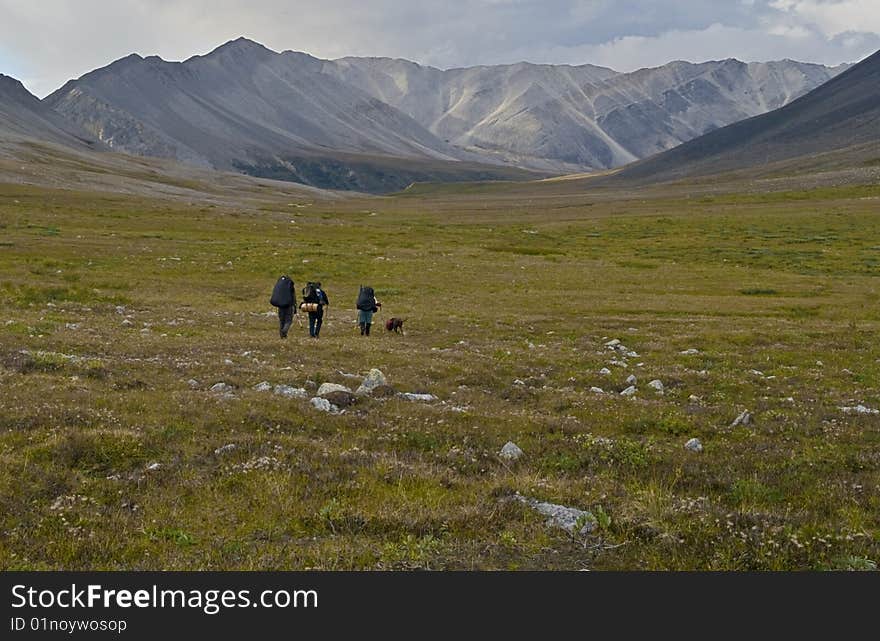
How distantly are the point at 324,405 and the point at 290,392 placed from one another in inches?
57.7

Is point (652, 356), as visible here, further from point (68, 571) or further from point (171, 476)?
point (68, 571)

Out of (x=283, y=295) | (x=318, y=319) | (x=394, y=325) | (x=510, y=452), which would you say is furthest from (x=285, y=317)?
(x=510, y=452)

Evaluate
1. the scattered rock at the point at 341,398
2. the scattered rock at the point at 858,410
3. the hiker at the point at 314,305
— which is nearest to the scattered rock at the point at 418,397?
the scattered rock at the point at 341,398

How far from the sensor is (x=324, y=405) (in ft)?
44.8

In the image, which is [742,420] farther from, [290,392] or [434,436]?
[290,392]

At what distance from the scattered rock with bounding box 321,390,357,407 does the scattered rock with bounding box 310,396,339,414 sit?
11.4 inches

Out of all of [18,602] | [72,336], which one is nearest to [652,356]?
[72,336]

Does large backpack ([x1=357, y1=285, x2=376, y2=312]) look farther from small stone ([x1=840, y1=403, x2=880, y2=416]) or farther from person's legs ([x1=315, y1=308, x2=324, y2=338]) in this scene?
small stone ([x1=840, y1=403, x2=880, y2=416])

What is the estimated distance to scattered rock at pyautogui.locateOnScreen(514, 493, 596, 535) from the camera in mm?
7984

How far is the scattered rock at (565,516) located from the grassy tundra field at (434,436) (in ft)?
0.28

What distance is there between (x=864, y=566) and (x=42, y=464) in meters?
10.3

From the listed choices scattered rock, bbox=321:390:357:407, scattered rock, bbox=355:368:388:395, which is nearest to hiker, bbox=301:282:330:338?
scattered rock, bbox=355:368:388:395

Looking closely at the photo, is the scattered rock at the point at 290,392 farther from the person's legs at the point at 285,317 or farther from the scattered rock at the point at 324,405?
the person's legs at the point at 285,317

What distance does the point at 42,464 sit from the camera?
936 centimetres
